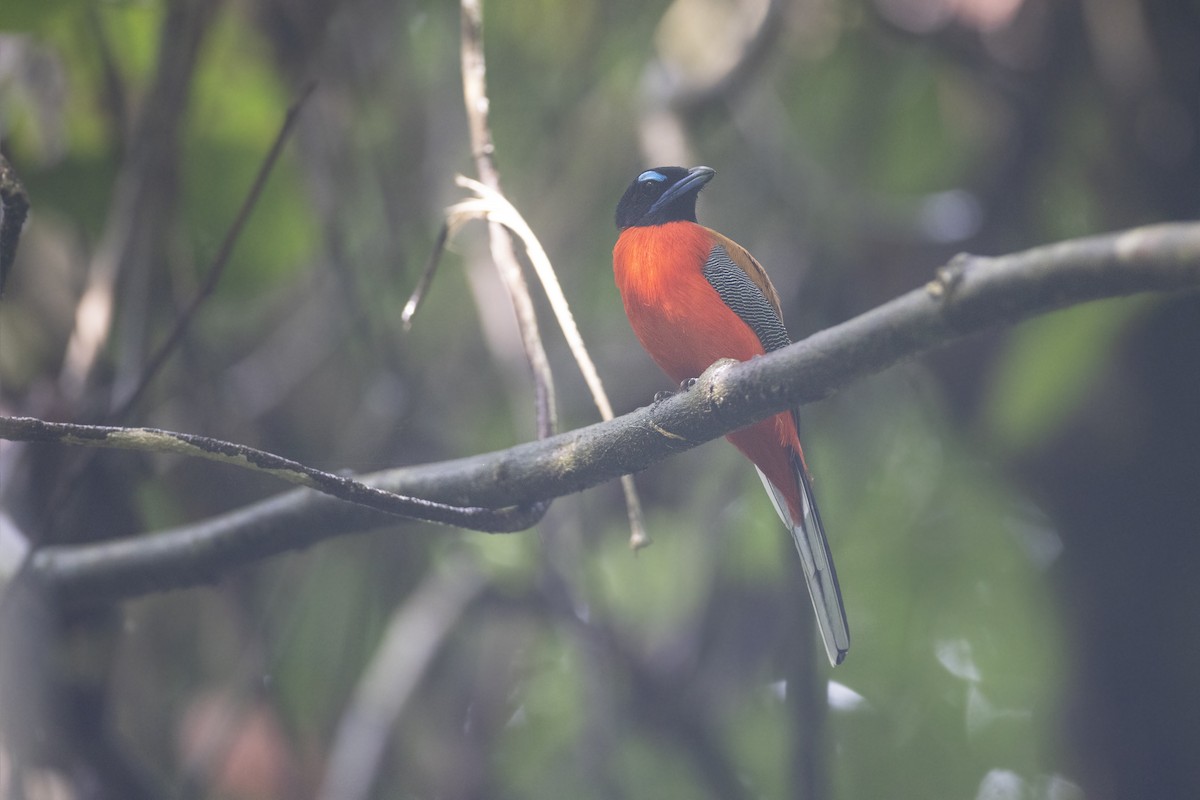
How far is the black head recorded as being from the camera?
251 centimetres

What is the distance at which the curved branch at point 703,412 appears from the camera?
4.12 ft

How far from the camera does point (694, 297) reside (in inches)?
98.6

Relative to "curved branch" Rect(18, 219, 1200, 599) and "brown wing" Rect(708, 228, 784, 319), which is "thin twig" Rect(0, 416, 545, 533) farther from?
"brown wing" Rect(708, 228, 784, 319)

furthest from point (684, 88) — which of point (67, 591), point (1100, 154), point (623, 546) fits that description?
point (67, 591)

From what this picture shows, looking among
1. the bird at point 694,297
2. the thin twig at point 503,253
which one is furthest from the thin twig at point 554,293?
the bird at point 694,297

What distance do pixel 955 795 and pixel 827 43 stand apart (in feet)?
11.8

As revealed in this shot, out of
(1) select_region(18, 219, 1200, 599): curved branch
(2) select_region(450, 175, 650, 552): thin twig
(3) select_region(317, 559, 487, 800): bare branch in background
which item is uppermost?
(2) select_region(450, 175, 650, 552): thin twig

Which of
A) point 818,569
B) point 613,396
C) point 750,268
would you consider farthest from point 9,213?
point 613,396

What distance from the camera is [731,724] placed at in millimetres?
4281

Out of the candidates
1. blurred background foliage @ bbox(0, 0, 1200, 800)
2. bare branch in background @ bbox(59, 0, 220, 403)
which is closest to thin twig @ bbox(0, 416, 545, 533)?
blurred background foliage @ bbox(0, 0, 1200, 800)

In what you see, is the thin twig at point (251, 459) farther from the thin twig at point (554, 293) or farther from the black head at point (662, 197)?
the black head at point (662, 197)

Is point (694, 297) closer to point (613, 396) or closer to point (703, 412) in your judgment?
point (703, 412)

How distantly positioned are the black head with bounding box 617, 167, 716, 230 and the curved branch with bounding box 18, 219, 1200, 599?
82 cm

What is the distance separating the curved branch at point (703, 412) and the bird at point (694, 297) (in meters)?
0.68
